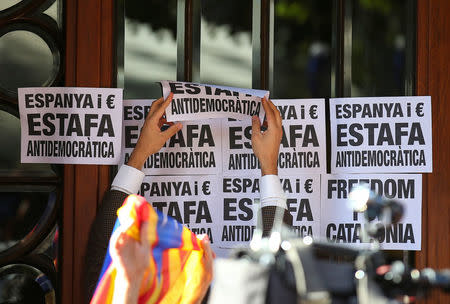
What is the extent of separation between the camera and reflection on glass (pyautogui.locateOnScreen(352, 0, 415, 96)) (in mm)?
2545

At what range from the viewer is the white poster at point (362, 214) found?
2.47m

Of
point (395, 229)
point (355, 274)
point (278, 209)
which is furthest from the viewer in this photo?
point (395, 229)

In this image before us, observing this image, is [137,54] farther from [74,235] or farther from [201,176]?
[74,235]

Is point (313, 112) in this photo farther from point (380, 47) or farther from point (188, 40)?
point (188, 40)

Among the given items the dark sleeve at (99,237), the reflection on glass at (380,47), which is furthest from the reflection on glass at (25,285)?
the reflection on glass at (380,47)

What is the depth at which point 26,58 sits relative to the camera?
262cm

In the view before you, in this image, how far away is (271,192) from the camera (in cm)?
234

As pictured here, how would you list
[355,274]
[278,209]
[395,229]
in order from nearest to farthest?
1. [355,274]
2. [278,209]
3. [395,229]

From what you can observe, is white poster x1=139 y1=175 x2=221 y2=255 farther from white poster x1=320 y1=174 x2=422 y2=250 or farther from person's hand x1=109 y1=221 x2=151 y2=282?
person's hand x1=109 y1=221 x2=151 y2=282

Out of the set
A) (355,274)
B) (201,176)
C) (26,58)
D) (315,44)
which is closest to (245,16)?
(315,44)

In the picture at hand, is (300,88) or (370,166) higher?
(300,88)

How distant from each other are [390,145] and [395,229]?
11.9 inches

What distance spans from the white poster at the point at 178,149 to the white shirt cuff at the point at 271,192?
Answer: 0.94 ft

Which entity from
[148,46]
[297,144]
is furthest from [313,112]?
[148,46]
